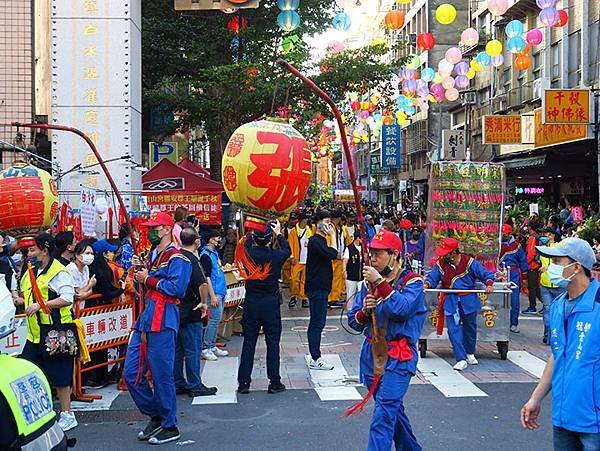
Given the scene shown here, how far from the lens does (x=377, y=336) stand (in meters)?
5.90

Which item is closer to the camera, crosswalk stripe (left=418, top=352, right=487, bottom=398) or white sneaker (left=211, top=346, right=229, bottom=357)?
crosswalk stripe (left=418, top=352, right=487, bottom=398)

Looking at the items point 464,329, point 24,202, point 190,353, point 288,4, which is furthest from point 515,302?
point 24,202

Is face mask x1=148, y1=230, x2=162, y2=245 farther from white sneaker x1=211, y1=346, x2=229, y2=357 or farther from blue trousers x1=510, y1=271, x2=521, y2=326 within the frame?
blue trousers x1=510, y1=271, x2=521, y2=326

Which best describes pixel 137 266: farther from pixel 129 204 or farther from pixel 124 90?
pixel 124 90

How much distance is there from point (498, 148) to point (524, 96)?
155 inches

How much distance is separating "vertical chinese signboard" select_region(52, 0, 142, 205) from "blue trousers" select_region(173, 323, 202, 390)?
6.52 metres

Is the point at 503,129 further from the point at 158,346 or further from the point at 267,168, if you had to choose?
the point at 158,346

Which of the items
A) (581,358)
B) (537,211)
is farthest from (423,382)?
(537,211)

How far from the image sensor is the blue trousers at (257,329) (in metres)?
8.94

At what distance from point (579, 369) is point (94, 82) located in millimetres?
12315

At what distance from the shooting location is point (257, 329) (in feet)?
29.5

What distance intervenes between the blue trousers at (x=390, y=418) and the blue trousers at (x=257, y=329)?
3.08m

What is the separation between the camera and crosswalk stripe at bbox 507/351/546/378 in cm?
→ 1012

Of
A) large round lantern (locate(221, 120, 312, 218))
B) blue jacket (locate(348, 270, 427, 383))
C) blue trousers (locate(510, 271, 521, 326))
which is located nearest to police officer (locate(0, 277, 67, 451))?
blue jacket (locate(348, 270, 427, 383))
